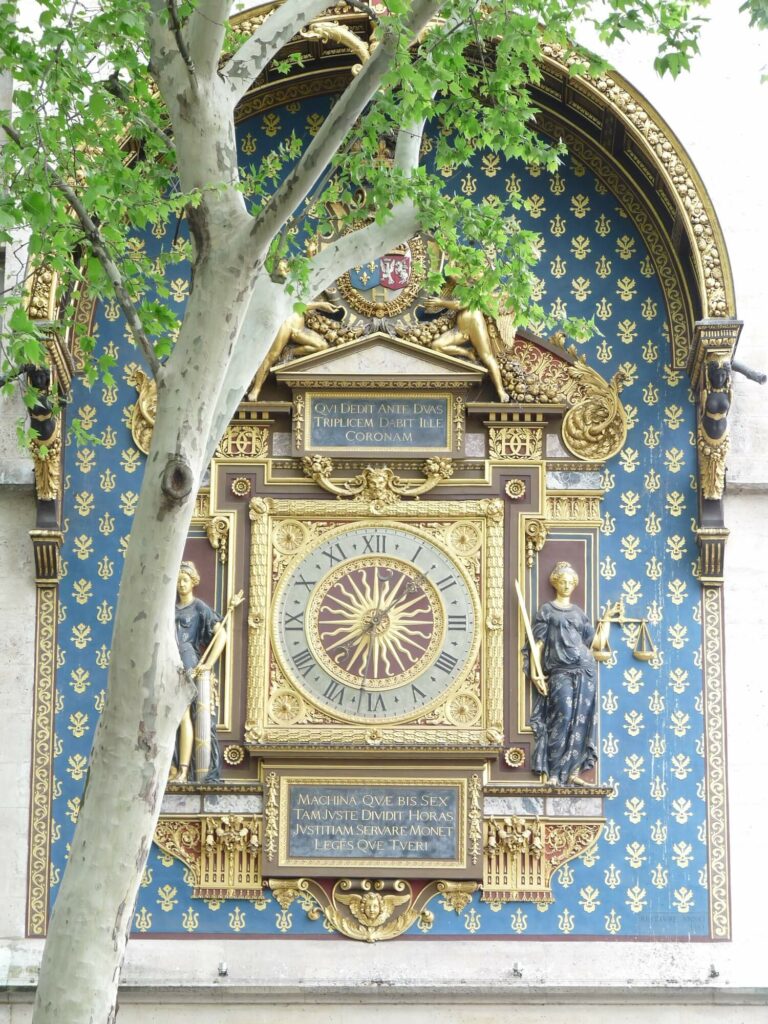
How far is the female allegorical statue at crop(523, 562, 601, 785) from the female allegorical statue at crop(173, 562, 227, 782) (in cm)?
175

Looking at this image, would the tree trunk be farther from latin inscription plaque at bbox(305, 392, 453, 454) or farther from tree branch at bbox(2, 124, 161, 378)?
latin inscription plaque at bbox(305, 392, 453, 454)

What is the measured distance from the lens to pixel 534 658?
1292cm

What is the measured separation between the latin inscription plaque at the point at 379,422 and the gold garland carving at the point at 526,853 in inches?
84.6

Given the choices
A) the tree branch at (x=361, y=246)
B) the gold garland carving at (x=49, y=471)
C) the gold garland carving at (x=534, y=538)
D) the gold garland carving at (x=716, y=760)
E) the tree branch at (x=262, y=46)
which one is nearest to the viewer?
the tree branch at (x=262, y=46)

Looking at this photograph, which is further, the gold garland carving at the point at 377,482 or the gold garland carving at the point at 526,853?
the gold garland carving at the point at 377,482

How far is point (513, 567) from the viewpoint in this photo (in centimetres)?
1308

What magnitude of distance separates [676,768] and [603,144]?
142 inches

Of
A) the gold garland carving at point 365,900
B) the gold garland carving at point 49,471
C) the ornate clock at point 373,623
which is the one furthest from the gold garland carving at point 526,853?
the gold garland carving at point 49,471

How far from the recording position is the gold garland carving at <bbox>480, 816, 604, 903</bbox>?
41.6 feet

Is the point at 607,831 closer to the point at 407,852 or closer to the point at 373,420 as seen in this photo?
the point at 407,852

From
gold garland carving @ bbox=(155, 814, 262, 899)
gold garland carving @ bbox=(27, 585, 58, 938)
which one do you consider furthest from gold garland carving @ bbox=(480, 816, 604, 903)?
gold garland carving @ bbox=(27, 585, 58, 938)

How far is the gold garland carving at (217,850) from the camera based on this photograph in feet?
41.6

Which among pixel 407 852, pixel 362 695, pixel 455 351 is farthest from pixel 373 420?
pixel 407 852

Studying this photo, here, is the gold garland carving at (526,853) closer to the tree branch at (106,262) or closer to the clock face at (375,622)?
the clock face at (375,622)
